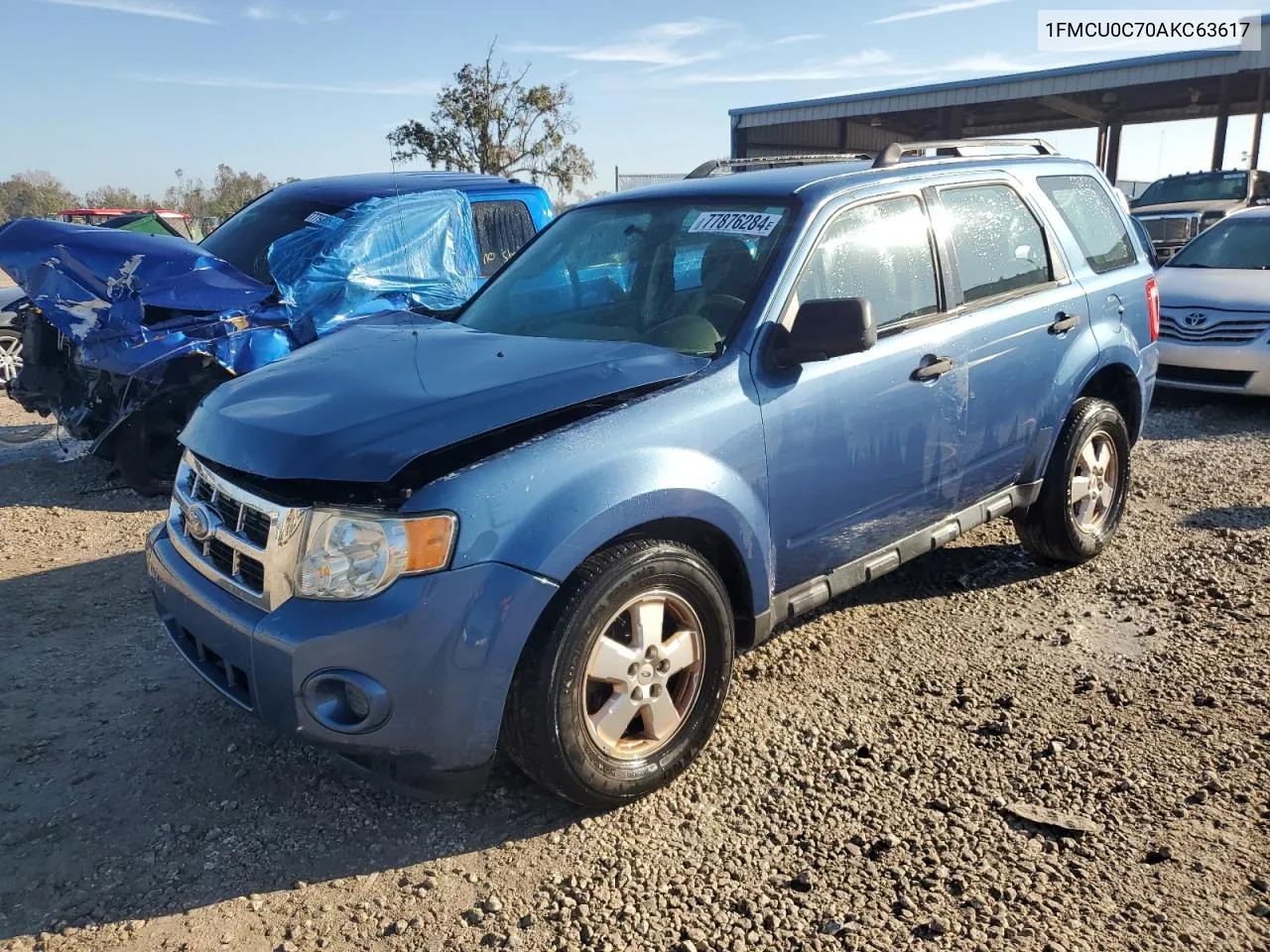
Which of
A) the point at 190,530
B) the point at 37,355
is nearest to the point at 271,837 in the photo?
the point at 190,530

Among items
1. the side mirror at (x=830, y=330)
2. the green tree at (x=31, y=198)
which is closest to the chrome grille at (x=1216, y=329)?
the side mirror at (x=830, y=330)

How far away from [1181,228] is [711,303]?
14.9 m

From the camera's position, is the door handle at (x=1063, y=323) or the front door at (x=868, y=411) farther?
the door handle at (x=1063, y=323)

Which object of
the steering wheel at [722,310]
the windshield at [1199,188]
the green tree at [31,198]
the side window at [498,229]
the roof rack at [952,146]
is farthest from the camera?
the green tree at [31,198]

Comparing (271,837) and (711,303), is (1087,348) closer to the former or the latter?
(711,303)

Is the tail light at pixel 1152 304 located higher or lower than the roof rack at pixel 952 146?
lower

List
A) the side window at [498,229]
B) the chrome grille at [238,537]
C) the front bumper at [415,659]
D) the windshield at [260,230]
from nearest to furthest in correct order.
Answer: the front bumper at [415,659] < the chrome grille at [238,537] < the windshield at [260,230] < the side window at [498,229]

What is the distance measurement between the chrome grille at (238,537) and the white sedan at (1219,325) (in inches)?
304

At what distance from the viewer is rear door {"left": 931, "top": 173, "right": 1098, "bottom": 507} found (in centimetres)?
379

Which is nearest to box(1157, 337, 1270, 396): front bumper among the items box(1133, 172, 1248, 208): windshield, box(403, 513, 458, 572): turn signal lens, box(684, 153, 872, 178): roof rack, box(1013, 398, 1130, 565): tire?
box(1013, 398, 1130, 565): tire

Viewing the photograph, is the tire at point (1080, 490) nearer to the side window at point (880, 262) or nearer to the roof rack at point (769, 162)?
the side window at point (880, 262)

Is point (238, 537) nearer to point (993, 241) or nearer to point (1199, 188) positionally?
point (993, 241)

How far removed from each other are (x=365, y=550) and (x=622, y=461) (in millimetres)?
728

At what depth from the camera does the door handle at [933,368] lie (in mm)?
3491
